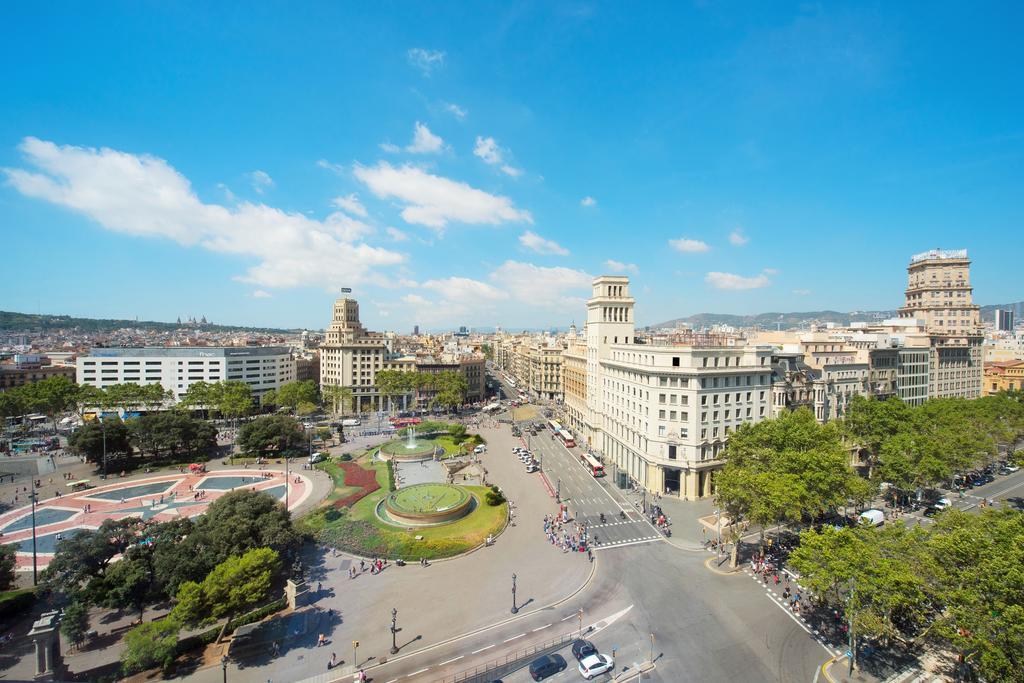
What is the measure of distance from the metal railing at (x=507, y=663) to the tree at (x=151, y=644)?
17363 mm

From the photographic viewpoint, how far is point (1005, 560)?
88.8ft

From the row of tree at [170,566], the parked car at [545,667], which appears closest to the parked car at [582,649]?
the parked car at [545,667]

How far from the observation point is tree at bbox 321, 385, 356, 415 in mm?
129750


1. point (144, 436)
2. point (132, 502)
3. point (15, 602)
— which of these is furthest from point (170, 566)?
point (144, 436)

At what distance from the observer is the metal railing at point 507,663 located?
30.3 m

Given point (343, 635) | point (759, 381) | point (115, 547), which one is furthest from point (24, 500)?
point (759, 381)

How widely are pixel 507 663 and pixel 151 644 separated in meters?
22.8

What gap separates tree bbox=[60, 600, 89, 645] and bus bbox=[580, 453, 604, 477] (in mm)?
61884

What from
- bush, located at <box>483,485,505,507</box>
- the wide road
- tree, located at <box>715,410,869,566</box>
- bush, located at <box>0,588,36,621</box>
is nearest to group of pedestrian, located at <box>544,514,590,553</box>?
the wide road

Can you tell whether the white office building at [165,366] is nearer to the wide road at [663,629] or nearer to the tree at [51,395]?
the tree at [51,395]

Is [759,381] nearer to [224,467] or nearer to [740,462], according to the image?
[740,462]

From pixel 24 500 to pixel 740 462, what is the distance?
9534cm

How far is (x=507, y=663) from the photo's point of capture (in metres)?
31.7

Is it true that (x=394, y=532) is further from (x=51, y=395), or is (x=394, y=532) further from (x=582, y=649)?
(x=51, y=395)
